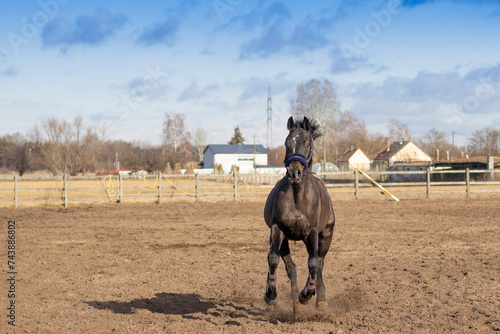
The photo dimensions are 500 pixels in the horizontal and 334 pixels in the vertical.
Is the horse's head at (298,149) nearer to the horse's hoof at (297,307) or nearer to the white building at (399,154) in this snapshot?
the horse's hoof at (297,307)

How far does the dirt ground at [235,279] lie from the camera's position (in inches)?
193

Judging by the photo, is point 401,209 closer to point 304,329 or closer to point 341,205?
point 341,205

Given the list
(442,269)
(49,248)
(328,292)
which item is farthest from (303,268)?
(49,248)

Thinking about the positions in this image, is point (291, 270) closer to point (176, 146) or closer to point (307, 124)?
point (307, 124)

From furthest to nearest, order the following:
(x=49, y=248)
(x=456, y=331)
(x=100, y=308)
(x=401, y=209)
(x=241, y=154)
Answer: (x=241, y=154), (x=401, y=209), (x=49, y=248), (x=100, y=308), (x=456, y=331)

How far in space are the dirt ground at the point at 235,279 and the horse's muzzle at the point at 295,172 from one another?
5.35ft

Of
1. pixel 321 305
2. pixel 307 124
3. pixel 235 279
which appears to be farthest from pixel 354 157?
pixel 307 124

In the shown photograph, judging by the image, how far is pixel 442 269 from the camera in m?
7.33

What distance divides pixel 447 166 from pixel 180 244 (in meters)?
43.7

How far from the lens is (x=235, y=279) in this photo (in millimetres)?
6922

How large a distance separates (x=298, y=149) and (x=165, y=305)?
2.70 m

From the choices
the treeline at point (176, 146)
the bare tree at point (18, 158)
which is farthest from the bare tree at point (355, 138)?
the bare tree at point (18, 158)

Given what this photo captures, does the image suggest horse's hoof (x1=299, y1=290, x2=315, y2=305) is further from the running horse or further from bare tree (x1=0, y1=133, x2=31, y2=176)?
bare tree (x1=0, y1=133, x2=31, y2=176)

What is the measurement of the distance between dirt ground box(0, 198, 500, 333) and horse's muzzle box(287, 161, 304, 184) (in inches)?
64.2
